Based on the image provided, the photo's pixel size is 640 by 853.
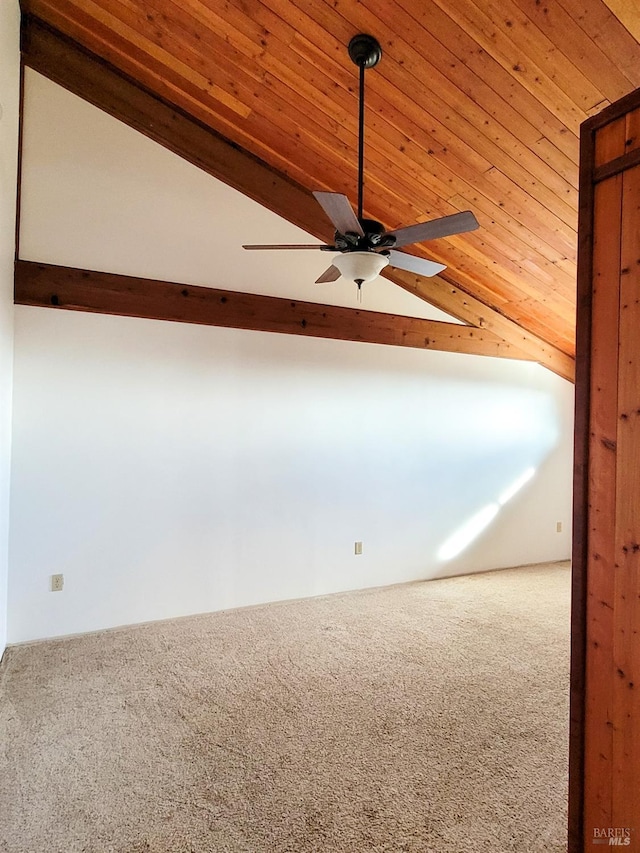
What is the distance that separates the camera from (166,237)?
358 centimetres

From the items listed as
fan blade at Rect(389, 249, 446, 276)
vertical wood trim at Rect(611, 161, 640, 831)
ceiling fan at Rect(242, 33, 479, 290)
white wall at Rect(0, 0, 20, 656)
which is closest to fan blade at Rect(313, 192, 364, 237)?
ceiling fan at Rect(242, 33, 479, 290)

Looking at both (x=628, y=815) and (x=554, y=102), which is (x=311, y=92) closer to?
(x=554, y=102)

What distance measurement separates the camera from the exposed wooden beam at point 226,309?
3178mm

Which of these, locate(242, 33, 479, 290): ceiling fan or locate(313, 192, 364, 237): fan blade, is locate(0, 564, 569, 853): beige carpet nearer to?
locate(242, 33, 479, 290): ceiling fan

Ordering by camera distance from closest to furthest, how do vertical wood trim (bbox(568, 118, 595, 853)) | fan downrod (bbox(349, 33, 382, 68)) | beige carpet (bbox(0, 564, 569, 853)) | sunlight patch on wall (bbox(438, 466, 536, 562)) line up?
vertical wood trim (bbox(568, 118, 595, 853)), beige carpet (bbox(0, 564, 569, 853)), fan downrod (bbox(349, 33, 382, 68)), sunlight patch on wall (bbox(438, 466, 536, 562))

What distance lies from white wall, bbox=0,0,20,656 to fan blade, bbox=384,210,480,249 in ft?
7.21

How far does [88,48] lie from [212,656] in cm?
430

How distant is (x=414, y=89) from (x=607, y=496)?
254 cm

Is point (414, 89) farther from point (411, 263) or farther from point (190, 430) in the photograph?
point (190, 430)

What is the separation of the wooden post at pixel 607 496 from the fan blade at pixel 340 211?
35.9 inches

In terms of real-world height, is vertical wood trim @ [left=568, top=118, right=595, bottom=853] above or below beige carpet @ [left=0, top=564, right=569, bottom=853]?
above

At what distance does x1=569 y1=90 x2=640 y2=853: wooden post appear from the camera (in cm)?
131

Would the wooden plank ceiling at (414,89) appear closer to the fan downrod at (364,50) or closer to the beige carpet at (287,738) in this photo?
the fan downrod at (364,50)

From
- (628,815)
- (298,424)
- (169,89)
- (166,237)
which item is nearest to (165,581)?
(298,424)
